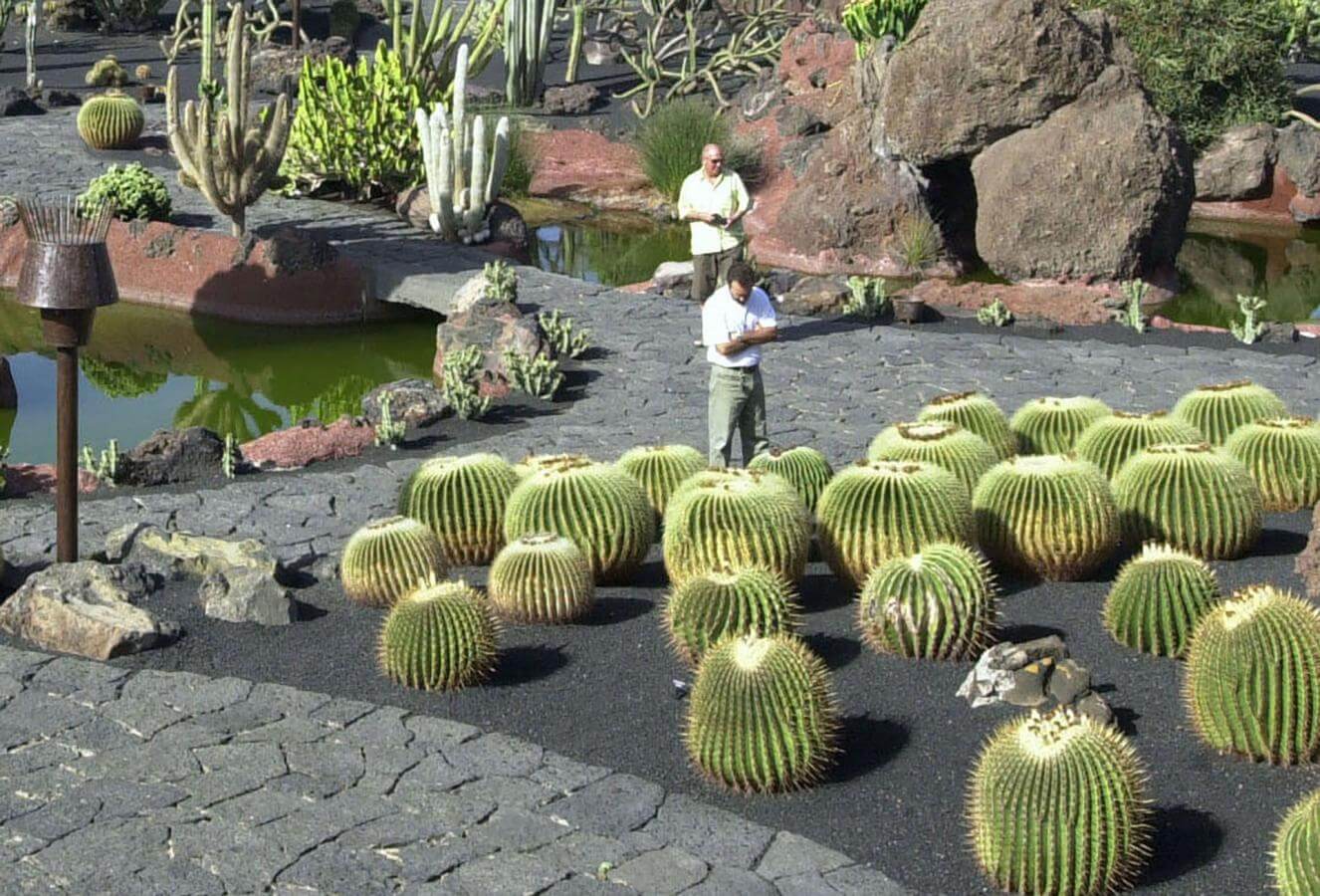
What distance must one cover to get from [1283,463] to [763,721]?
403 centimetres

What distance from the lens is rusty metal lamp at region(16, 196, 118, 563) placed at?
833 centimetres

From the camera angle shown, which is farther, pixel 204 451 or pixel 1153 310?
pixel 1153 310

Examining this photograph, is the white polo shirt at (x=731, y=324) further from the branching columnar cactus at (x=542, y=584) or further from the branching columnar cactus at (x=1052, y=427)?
the branching columnar cactus at (x=542, y=584)

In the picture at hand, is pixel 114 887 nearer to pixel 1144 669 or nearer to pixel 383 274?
pixel 1144 669

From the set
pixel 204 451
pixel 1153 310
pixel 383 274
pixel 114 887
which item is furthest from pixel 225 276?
pixel 114 887

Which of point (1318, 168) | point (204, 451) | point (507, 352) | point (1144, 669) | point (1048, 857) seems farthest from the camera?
point (1318, 168)

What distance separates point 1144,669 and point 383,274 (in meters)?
10.1

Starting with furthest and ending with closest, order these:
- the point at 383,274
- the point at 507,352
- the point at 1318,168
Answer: the point at 1318,168 → the point at 383,274 → the point at 507,352

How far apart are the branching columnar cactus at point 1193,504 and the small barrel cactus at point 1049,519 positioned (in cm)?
25

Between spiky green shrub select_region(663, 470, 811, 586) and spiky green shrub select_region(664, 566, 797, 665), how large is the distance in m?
0.51

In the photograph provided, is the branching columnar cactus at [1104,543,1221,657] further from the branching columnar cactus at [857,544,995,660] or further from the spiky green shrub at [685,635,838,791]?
the spiky green shrub at [685,635,838,791]

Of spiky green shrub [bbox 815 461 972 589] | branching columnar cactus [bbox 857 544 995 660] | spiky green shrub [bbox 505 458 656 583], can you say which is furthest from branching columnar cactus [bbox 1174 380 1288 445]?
spiky green shrub [bbox 505 458 656 583]

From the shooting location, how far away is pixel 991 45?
1716 centimetres

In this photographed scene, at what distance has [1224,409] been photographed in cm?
1025
